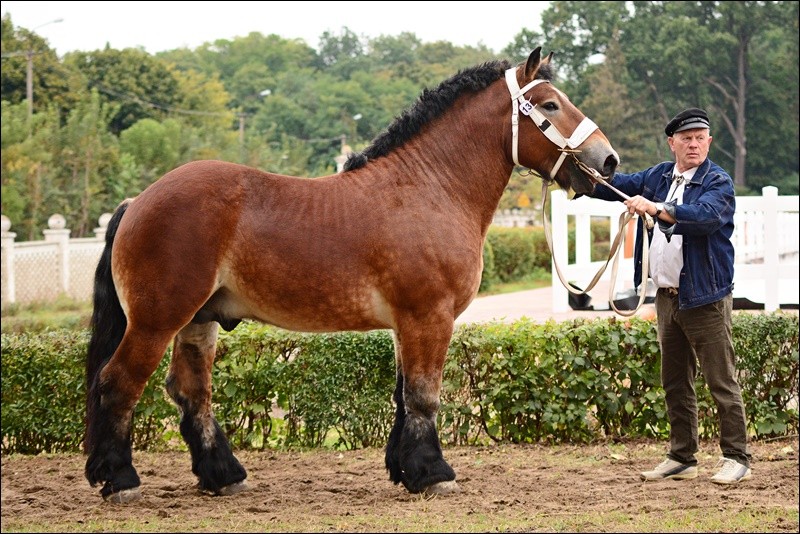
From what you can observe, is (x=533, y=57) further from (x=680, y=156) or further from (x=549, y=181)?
(x=680, y=156)

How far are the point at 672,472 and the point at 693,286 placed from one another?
1187mm

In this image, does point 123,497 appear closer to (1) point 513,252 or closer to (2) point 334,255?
(2) point 334,255

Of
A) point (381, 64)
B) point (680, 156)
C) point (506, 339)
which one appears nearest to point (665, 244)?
point (680, 156)

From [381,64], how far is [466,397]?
3058 inches

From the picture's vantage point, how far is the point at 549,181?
5449 millimetres

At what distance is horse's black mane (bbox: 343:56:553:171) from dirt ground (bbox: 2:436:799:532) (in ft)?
6.54

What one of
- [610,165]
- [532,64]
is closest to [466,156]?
[532,64]

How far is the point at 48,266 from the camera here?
22062mm

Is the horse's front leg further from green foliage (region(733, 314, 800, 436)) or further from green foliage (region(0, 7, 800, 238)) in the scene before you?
green foliage (region(0, 7, 800, 238))

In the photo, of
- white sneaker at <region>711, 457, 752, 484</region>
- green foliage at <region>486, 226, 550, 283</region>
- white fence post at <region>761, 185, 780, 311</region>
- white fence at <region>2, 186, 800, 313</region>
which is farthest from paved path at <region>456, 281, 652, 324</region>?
white sneaker at <region>711, 457, 752, 484</region>

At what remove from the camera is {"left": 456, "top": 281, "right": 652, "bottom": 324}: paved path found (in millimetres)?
12977

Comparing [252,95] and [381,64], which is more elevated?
[381,64]

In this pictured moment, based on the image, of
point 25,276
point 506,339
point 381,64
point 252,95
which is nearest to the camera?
point 506,339

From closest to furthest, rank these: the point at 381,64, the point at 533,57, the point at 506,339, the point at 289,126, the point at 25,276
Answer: the point at 533,57 → the point at 506,339 → the point at 25,276 → the point at 289,126 → the point at 381,64
